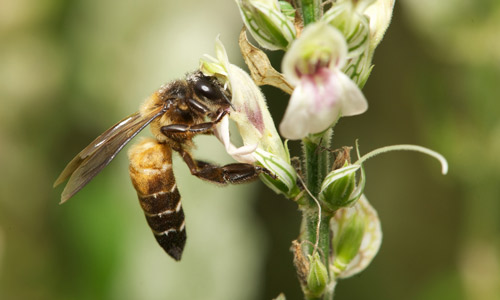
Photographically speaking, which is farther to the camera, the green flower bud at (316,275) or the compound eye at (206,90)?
the compound eye at (206,90)

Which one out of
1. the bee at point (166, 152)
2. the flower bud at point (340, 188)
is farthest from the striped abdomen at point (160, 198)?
the flower bud at point (340, 188)

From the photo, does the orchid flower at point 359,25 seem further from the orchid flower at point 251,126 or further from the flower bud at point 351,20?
the orchid flower at point 251,126

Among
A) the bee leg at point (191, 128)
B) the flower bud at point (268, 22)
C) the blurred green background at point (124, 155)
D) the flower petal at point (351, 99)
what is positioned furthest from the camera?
the blurred green background at point (124, 155)

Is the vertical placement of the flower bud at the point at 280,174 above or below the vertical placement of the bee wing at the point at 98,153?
below

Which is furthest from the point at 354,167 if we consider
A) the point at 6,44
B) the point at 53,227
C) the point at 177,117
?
the point at 6,44

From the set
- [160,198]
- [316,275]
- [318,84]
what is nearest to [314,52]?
[318,84]

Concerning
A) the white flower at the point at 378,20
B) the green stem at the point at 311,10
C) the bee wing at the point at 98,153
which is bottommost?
the white flower at the point at 378,20
